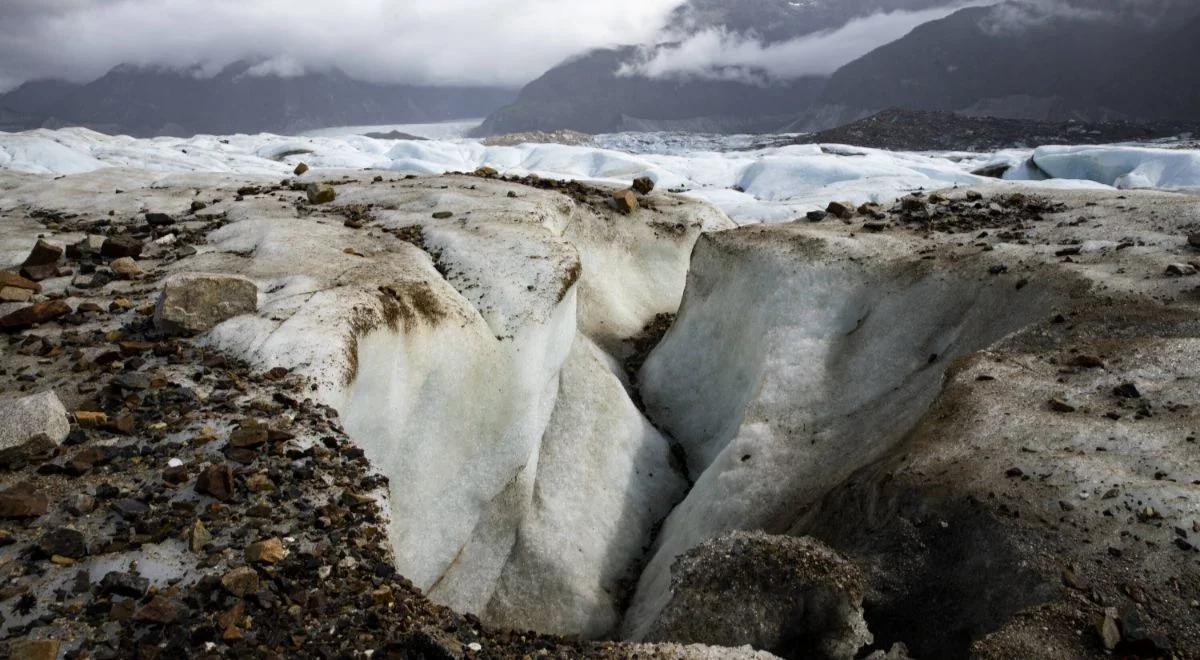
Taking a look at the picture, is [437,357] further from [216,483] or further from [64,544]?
[64,544]

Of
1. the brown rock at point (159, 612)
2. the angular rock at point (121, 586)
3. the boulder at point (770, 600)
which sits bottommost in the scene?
the boulder at point (770, 600)

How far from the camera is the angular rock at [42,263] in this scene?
1134cm

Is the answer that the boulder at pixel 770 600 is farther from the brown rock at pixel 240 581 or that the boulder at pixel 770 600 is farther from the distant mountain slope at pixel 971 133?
the distant mountain slope at pixel 971 133

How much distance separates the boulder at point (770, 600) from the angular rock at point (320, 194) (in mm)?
11951

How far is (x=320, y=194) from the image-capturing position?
16750 mm

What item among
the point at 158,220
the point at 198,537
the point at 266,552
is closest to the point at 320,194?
the point at 158,220

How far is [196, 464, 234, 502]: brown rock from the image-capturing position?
683cm

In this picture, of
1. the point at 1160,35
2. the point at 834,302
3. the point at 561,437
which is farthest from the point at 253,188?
the point at 1160,35

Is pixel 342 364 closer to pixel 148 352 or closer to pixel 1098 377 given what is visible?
pixel 148 352

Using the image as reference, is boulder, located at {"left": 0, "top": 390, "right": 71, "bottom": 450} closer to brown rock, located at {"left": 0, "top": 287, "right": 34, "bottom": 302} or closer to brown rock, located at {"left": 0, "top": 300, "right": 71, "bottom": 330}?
brown rock, located at {"left": 0, "top": 300, "right": 71, "bottom": 330}

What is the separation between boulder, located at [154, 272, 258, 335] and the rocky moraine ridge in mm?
38

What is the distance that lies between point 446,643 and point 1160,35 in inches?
8328

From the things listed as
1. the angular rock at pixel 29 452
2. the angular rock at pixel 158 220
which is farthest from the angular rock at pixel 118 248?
the angular rock at pixel 29 452

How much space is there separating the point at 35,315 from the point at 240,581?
20.2 feet
